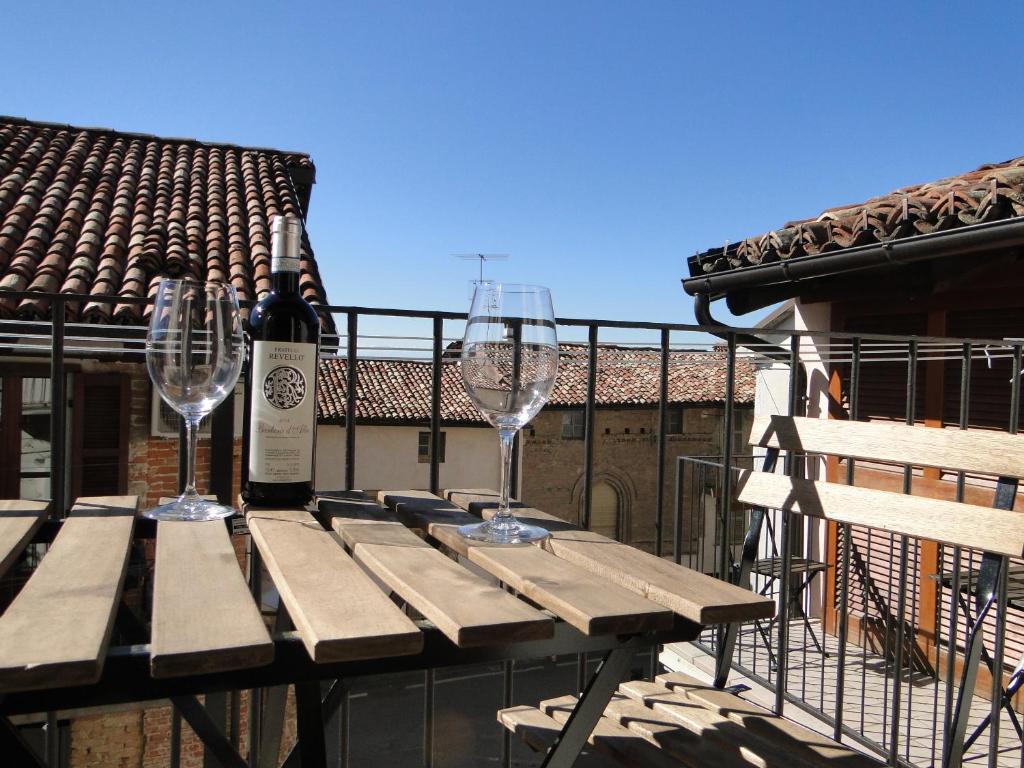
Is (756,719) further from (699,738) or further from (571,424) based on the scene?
(571,424)

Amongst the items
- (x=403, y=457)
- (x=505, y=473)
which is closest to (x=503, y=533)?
(x=505, y=473)

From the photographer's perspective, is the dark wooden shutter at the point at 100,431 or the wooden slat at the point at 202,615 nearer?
the wooden slat at the point at 202,615

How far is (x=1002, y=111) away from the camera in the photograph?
13.2 metres

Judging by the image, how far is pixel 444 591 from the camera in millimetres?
805

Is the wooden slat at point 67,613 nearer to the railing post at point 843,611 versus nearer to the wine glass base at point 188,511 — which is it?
the wine glass base at point 188,511

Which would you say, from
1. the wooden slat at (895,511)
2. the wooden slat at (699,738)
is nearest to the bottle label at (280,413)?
the wooden slat at (699,738)

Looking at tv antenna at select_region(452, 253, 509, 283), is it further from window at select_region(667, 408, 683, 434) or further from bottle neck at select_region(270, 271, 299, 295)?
window at select_region(667, 408, 683, 434)

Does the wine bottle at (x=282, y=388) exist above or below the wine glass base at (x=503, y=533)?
above

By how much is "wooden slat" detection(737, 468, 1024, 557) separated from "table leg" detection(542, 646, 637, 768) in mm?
714

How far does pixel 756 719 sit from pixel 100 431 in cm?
704

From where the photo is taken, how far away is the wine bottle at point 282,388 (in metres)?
1.18

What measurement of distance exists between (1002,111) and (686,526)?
13125 millimetres

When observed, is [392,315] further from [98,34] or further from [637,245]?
[637,245]

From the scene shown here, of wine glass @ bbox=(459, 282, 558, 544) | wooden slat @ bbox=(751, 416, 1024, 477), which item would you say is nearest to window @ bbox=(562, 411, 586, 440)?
wooden slat @ bbox=(751, 416, 1024, 477)
